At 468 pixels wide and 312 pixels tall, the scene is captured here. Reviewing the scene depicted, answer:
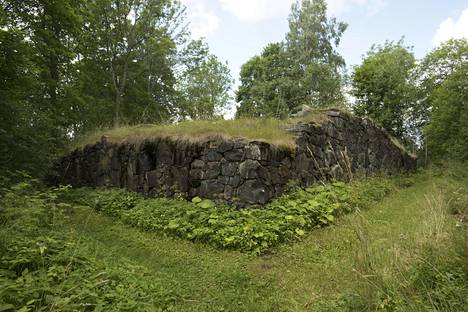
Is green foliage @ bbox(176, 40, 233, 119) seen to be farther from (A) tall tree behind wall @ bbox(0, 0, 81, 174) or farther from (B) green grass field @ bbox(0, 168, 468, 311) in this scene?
(B) green grass field @ bbox(0, 168, 468, 311)

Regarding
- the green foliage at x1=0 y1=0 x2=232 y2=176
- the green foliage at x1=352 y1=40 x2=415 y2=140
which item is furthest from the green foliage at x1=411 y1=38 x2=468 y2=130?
the green foliage at x1=0 y1=0 x2=232 y2=176

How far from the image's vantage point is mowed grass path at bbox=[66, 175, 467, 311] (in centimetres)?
362

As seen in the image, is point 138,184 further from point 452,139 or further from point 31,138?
point 452,139

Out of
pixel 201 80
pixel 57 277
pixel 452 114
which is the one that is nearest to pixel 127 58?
pixel 201 80

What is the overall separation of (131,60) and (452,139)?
766 inches

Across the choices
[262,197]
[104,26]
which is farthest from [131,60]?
[262,197]

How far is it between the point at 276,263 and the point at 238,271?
2.58 feet

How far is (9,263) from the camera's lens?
146 inches

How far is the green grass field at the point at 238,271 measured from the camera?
310 centimetres

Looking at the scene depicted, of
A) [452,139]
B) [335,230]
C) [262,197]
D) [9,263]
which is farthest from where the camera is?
[452,139]

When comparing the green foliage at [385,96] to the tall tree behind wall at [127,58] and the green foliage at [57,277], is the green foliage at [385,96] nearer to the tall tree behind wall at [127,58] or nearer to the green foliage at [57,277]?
the tall tree behind wall at [127,58]

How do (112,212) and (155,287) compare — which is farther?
(112,212)

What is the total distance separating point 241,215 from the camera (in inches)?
274

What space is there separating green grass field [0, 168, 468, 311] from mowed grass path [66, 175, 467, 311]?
16 mm
